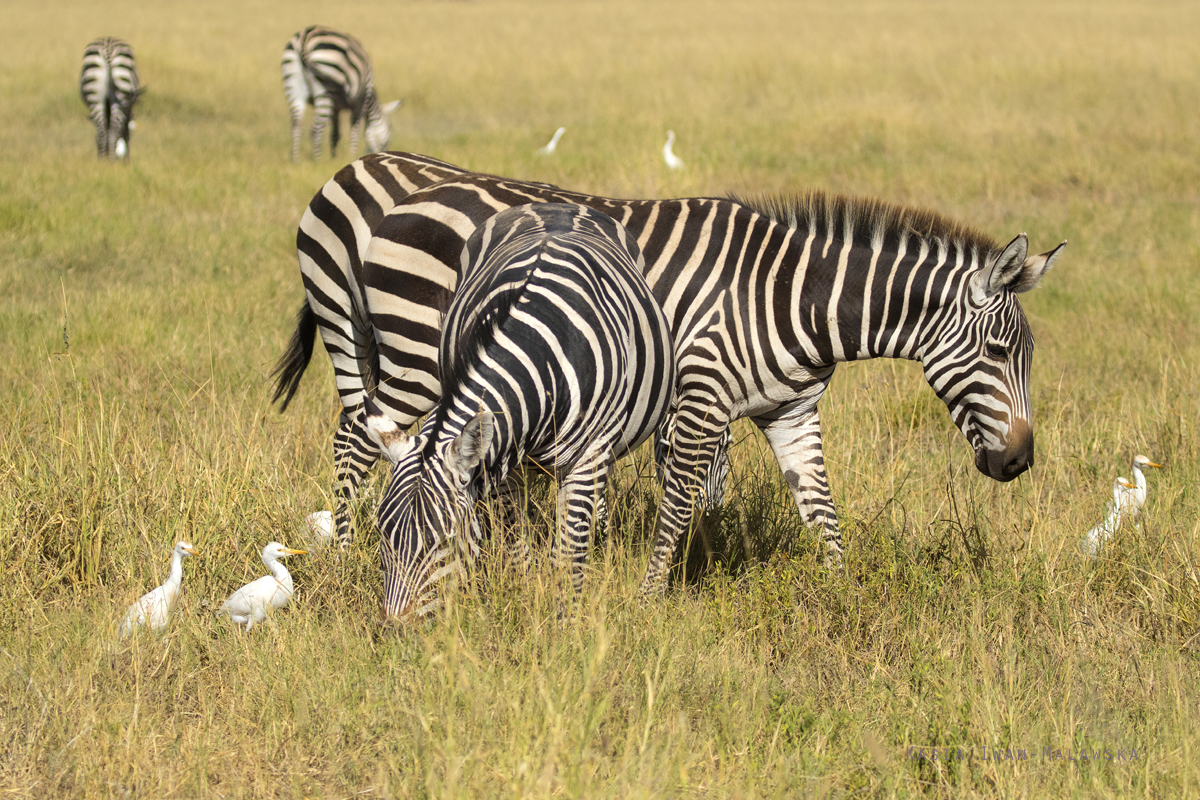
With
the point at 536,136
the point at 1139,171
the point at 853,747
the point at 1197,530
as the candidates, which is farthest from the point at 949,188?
the point at 853,747

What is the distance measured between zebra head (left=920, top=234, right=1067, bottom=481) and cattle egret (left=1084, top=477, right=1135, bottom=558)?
1.71 feet

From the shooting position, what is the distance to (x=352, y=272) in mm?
4562

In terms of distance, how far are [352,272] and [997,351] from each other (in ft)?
8.98

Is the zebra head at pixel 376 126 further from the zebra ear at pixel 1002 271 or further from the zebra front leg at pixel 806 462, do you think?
the zebra ear at pixel 1002 271

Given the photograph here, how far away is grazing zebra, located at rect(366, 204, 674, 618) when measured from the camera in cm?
273

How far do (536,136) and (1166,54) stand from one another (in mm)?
12134

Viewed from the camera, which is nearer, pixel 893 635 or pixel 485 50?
pixel 893 635

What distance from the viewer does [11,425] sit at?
15.8 feet

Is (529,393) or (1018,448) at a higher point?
(529,393)

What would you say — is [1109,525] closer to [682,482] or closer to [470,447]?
[682,482]

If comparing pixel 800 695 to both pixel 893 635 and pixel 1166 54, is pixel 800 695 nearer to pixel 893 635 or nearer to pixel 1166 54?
pixel 893 635

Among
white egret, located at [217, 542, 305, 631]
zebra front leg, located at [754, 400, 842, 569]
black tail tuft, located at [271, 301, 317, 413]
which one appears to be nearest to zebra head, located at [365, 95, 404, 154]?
black tail tuft, located at [271, 301, 317, 413]

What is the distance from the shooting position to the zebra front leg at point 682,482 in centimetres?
374

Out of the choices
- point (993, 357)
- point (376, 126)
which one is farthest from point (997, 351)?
point (376, 126)
